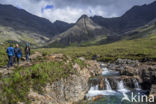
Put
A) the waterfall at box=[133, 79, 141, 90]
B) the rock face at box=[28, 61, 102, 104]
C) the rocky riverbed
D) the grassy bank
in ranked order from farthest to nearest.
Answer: the waterfall at box=[133, 79, 141, 90] < the rocky riverbed < the rock face at box=[28, 61, 102, 104] < the grassy bank

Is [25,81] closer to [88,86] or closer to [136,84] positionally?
[88,86]

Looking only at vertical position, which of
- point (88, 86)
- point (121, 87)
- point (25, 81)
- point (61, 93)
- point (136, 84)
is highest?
point (25, 81)

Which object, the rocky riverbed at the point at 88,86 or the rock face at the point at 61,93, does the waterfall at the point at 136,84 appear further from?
the rock face at the point at 61,93

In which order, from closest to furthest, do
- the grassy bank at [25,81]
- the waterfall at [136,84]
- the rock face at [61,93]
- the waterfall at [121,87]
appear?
the grassy bank at [25,81], the rock face at [61,93], the waterfall at [121,87], the waterfall at [136,84]

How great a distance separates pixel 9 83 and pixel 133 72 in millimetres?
46726

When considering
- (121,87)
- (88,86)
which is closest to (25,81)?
(88,86)

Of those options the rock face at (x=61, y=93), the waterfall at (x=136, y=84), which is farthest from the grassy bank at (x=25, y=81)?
the waterfall at (x=136, y=84)

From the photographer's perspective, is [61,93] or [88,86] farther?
[88,86]

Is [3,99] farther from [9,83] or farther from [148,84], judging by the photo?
[148,84]

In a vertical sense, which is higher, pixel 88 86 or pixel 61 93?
pixel 61 93

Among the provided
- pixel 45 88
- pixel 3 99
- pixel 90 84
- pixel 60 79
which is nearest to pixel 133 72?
pixel 90 84

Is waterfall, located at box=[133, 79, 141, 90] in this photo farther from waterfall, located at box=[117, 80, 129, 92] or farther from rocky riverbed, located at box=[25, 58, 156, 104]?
waterfall, located at box=[117, 80, 129, 92]

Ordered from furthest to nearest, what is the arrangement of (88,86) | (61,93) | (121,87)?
(121,87) < (88,86) < (61,93)

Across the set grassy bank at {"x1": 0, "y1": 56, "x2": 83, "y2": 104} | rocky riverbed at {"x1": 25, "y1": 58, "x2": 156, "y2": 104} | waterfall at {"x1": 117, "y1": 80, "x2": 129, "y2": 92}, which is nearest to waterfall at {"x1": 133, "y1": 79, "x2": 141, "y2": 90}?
rocky riverbed at {"x1": 25, "y1": 58, "x2": 156, "y2": 104}
